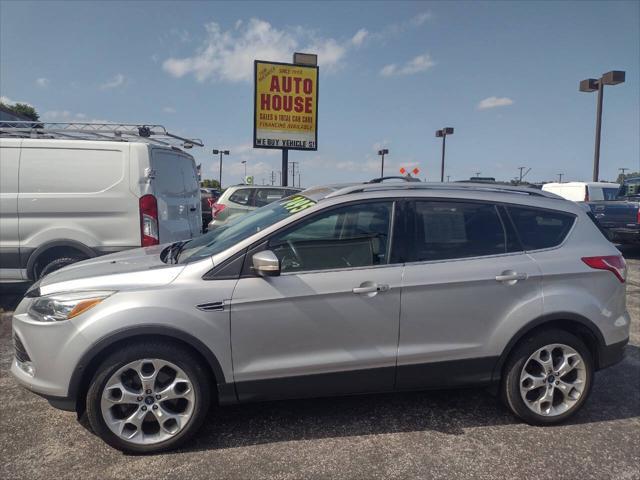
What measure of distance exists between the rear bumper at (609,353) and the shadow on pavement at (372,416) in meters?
0.44

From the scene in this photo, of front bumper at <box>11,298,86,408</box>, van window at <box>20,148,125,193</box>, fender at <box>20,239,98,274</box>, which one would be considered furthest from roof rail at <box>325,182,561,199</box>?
fender at <box>20,239,98,274</box>

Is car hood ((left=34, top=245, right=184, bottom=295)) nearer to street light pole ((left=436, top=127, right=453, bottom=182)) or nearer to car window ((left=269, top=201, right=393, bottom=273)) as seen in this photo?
car window ((left=269, top=201, right=393, bottom=273))

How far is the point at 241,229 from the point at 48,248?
3.19m

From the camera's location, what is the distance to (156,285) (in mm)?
2871

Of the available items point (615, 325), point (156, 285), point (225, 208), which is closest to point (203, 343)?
point (156, 285)

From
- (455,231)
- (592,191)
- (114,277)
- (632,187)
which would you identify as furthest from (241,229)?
(632,187)

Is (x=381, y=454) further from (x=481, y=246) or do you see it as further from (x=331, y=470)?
(x=481, y=246)

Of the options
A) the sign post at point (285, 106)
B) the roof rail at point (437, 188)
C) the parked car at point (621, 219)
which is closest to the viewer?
the roof rail at point (437, 188)

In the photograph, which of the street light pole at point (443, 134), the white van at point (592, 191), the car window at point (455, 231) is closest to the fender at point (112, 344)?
the car window at point (455, 231)

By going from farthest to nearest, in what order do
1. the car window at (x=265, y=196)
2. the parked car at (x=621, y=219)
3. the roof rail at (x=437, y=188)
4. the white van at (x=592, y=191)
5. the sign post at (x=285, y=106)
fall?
1. the white van at (x=592, y=191)
2. the sign post at (x=285, y=106)
3. the parked car at (x=621, y=219)
4. the car window at (x=265, y=196)
5. the roof rail at (x=437, y=188)

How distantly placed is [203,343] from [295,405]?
42.8 inches

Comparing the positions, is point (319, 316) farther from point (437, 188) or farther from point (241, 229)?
point (437, 188)

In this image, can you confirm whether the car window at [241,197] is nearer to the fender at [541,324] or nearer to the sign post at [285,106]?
the sign post at [285,106]

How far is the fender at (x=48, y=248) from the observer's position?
5.38 metres
